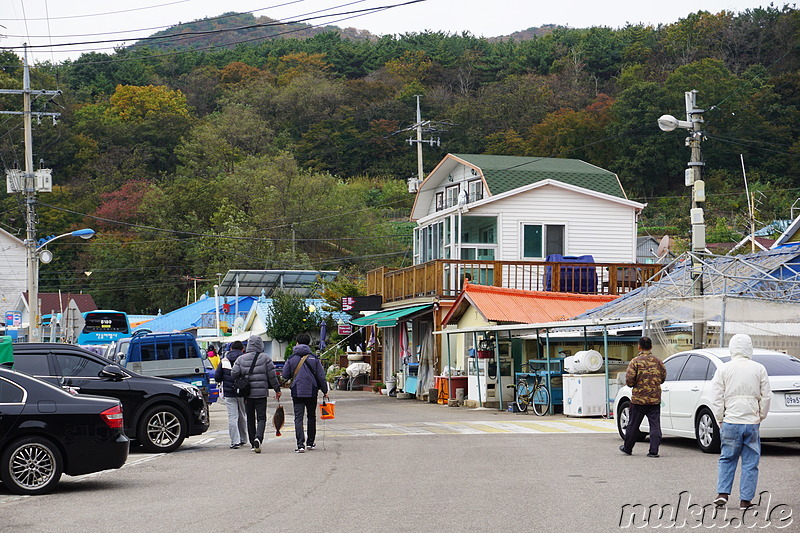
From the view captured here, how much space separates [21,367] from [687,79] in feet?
192

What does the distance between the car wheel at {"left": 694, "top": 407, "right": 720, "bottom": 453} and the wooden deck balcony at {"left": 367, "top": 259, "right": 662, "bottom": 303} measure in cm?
1601

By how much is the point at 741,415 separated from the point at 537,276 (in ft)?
71.8

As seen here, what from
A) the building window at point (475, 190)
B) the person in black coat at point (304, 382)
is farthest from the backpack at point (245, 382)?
the building window at point (475, 190)

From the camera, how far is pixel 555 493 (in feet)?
33.8

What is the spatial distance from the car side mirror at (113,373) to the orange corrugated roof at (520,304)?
37.4 feet

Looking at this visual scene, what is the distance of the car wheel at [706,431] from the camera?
13.9 meters

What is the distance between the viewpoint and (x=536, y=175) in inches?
1415

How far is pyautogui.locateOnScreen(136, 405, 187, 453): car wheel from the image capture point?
53.4 ft

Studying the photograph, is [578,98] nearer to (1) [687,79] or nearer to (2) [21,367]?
(1) [687,79]

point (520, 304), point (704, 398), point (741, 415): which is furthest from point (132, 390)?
point (520, 304)

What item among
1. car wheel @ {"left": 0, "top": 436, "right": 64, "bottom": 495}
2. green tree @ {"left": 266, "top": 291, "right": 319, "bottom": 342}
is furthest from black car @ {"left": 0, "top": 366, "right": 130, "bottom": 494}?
green tree @ {"left": 266, "top": 291, "right": 319, "bottom": 342}

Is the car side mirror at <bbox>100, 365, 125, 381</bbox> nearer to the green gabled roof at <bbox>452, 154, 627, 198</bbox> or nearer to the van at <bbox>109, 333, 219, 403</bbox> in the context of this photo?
the van at <bbox>109, 333, 219, 403</bbox>

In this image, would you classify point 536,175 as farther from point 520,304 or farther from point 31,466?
point 31,466

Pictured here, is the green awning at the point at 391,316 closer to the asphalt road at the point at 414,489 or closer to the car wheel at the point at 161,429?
the asphalt road at the point at 414,489
